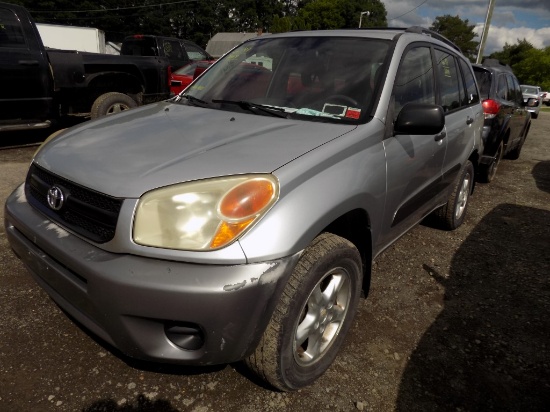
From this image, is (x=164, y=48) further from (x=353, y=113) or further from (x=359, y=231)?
(x=359, y=231)

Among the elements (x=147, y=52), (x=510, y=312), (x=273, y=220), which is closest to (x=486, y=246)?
(x=510, y=312)

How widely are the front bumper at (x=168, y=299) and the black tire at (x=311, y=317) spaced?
9 cm

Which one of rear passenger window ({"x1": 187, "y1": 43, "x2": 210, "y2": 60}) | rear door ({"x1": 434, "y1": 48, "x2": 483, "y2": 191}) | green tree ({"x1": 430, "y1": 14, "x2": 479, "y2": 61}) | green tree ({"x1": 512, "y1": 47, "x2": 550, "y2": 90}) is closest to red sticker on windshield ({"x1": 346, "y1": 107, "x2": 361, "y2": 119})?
rear door ({"x1": 434, "y1": 48, "x2": 483, "y2": 191})

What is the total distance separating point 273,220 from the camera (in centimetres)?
161

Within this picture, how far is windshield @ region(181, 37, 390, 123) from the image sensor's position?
242 centimetres

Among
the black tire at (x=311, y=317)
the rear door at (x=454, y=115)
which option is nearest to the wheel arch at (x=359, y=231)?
the black tire at (x=311, y=317)

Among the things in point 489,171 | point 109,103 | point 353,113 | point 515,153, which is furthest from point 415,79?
point 515,153

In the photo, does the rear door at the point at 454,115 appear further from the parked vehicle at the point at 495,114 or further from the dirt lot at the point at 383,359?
the parked vehicle at the point at 495,114

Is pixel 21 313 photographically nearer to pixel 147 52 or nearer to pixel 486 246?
pixel 486 246

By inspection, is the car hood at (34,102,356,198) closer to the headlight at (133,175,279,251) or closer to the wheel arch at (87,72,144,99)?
the headlight at (133,175,279,251)

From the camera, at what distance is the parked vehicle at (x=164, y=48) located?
395 inches

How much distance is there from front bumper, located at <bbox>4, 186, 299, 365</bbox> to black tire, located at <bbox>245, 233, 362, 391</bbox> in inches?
3.6

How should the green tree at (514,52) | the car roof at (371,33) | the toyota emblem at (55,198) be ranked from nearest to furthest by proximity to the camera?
1. the toyota emblem at (55,198)
2. the car roof at (371,33)
3. the green tree at (514,52)

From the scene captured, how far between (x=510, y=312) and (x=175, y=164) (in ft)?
8.08
